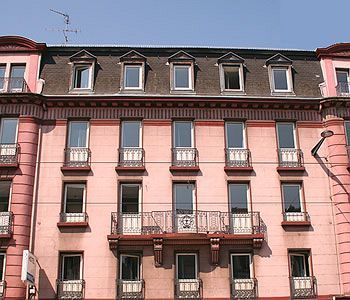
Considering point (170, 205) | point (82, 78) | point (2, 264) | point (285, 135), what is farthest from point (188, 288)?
point (82, 78)

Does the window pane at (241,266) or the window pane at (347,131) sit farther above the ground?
the window pane at (347,131)

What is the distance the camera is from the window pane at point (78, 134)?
92.5 ft

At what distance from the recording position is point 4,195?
2695cm

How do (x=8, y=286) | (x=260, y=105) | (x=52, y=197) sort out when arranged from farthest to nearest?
(x=260, y=105), (x=52, y=197), (x=8, y=286)

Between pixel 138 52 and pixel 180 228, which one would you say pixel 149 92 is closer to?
pixel 138 52

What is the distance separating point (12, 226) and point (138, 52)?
1162cm

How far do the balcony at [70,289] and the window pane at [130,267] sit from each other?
77.7 inches

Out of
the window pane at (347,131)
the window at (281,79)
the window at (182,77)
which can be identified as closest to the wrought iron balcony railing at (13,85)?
the window at (182,77)

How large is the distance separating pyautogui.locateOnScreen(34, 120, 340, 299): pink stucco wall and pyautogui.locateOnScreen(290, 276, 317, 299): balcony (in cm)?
30

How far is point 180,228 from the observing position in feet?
86.2

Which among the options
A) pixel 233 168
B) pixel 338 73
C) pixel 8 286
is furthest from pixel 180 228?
pixel 338 73

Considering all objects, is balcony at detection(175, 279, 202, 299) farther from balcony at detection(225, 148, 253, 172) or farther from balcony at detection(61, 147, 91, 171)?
balcony at detection(61, 147, 91, 171)

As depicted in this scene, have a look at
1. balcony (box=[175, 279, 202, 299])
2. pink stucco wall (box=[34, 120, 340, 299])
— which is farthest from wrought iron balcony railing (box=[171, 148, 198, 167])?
balcony (box=[175, 279, 202, 299])

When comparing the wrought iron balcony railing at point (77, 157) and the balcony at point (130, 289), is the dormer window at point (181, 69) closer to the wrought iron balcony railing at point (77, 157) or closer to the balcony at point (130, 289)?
the wrought iron balcony railing at point (77, 157)
